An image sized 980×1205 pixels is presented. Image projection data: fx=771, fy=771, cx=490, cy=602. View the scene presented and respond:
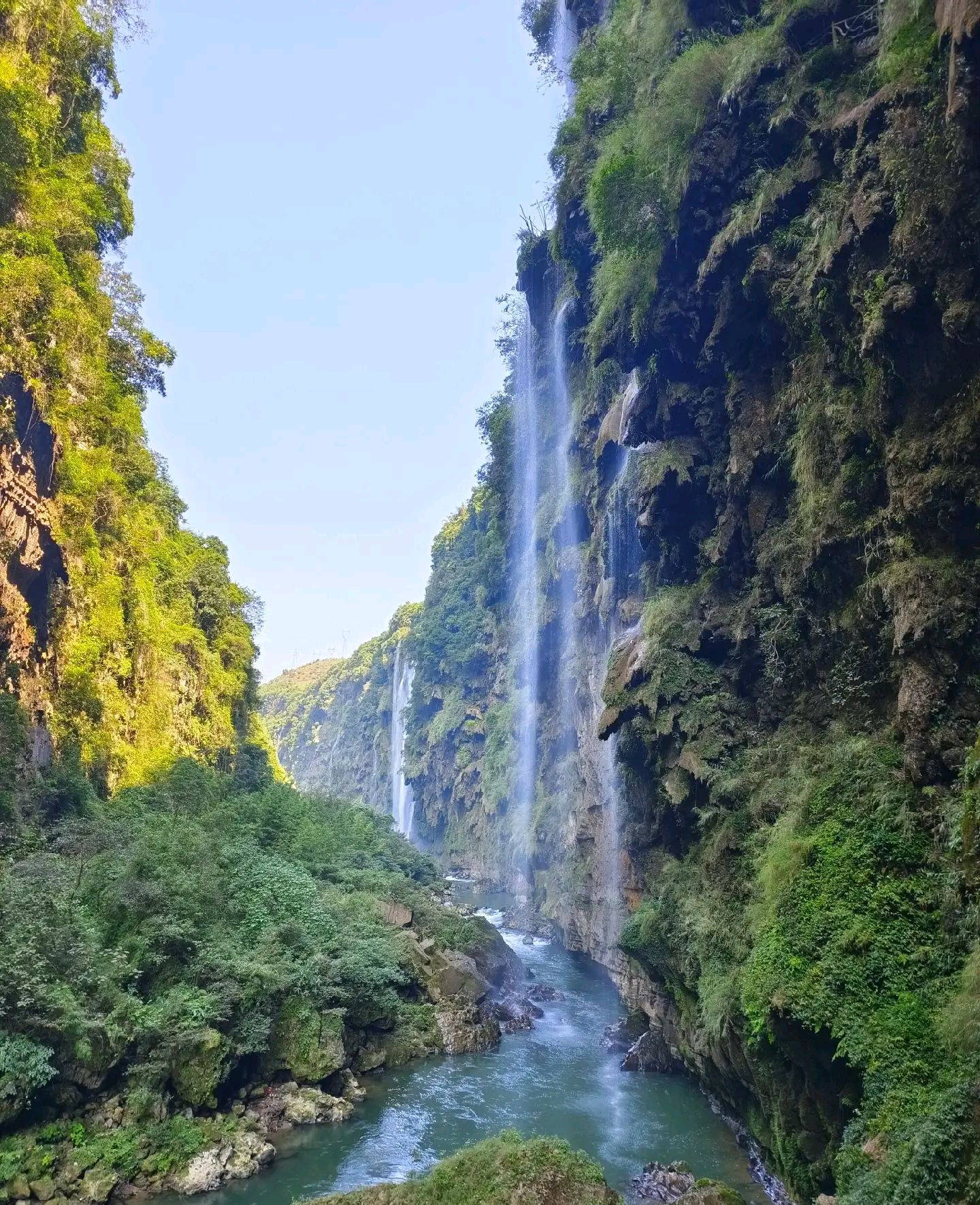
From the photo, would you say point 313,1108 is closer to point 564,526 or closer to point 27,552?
point 27,552

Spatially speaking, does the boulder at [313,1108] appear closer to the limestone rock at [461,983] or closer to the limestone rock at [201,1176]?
the limestone rock at [201,1176]

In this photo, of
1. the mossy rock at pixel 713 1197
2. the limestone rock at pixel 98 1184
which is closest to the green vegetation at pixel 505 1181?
the mossy rock at pixel 713 1197

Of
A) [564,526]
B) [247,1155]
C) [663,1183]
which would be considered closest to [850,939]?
[663,1183]

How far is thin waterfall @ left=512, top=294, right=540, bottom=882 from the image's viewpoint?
40562 millimetres

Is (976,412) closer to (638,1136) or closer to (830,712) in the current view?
(830,712)

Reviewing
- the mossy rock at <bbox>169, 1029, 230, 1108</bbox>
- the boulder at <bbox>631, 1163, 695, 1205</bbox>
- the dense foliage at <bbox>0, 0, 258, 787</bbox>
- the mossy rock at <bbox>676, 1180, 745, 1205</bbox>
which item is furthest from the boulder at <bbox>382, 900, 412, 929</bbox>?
the mossy rock at <bbox>676, 1180, 745, 1205</bbox>

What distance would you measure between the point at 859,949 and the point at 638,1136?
755 cm

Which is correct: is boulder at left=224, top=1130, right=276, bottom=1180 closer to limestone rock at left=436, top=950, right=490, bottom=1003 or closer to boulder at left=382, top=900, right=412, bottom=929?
limestone rock at left=436, top=950, right=490, bottom=1003

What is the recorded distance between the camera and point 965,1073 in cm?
744

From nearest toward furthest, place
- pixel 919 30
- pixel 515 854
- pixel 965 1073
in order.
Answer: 1. pixel 965 1073
2. pixel 919 30
3. pixel 515 854

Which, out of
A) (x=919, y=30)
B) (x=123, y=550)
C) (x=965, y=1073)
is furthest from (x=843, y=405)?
(x=123, y=550)

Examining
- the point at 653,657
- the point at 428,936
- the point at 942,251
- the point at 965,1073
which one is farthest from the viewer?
the point at 428,936

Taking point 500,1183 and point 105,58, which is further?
point 105,58

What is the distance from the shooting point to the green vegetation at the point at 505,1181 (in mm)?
8719
